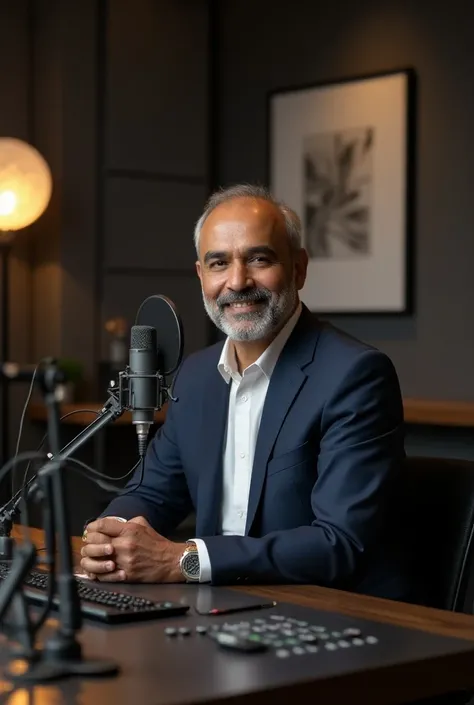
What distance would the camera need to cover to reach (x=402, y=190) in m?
4.86

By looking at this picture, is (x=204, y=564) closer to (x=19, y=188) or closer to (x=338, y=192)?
(x=19, y=188)

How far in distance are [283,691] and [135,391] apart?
73 centimetres

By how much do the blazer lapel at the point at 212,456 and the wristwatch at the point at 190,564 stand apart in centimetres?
33

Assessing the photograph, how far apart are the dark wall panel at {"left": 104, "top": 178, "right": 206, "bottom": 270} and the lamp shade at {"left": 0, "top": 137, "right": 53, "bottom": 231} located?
1.58 ft

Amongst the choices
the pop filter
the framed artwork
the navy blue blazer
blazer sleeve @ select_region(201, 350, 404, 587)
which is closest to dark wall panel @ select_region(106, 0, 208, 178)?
the framed artwork

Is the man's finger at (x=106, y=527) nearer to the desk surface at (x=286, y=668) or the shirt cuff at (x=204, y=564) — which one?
the shirt cuff at (x=204, y=564)

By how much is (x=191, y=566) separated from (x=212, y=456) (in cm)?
42

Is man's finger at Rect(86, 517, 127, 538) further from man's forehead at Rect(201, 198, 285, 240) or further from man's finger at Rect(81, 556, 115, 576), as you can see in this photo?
man's forehead at Rect(201, 198, 285, 240)

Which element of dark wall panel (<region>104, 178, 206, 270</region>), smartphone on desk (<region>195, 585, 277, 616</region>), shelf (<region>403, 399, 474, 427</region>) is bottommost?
smartphone on desk (<region>195, 585, 277, 616</region>)

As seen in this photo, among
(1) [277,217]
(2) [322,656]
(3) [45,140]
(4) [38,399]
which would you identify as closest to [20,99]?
(3) [45,140]

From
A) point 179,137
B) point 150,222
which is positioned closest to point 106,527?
point 150,222

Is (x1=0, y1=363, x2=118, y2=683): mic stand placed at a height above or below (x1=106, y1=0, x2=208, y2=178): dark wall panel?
below

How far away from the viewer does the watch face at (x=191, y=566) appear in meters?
2.10

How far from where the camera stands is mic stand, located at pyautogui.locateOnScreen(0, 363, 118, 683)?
129cm
